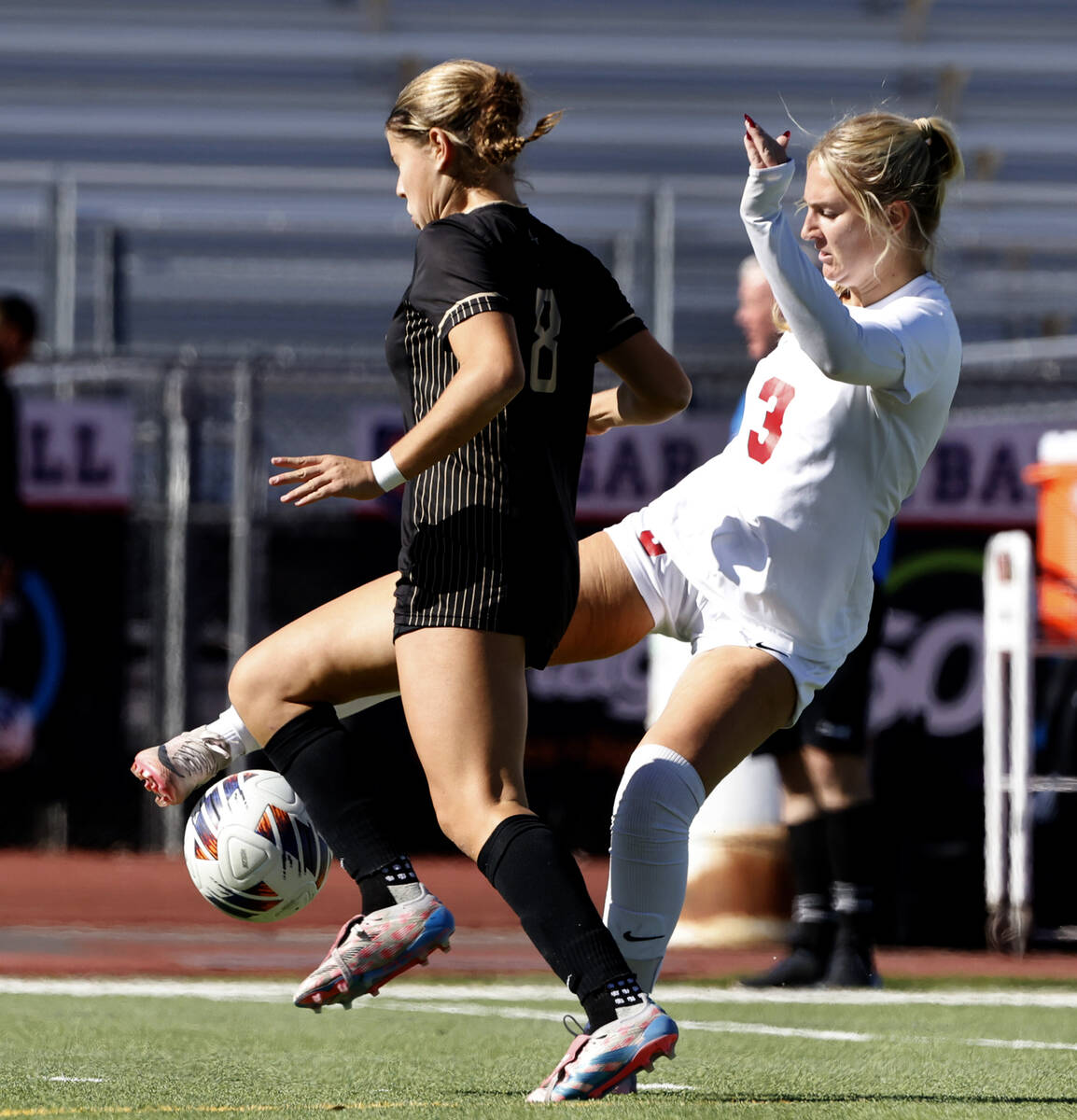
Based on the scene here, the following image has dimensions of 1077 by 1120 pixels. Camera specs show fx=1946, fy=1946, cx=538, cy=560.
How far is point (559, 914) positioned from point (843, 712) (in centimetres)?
291

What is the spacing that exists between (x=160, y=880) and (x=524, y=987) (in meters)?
3.81

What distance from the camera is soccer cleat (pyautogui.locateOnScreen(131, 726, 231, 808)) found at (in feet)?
11.5

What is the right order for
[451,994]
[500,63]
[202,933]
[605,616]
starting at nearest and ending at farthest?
[605,616] → [451,994] → [202,933] → [500,63]

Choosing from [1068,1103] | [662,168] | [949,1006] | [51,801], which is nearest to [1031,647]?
[949,1006]

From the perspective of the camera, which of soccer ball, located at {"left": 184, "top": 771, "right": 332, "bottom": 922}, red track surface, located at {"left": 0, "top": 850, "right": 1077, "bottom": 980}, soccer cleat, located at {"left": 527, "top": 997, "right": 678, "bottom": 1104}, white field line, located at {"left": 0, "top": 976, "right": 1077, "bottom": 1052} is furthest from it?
red track surface, located at {"left": 0, "top": 850, "right": 1077, "bottom": 980}

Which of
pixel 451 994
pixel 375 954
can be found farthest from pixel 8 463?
pixel 375 954

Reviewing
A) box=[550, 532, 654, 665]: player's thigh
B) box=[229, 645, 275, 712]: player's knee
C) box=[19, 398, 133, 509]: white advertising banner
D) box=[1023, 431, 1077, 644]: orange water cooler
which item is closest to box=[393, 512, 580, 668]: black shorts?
box=[550, 532, 654, 665]: player's thigh

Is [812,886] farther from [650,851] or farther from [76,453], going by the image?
[76,453]

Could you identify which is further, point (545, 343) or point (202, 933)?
point (202, 933)

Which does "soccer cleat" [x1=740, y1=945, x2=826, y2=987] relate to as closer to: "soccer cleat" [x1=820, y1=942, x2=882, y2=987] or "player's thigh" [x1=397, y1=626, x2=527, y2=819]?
"soccer cleat" [x1=820, y1=942, x2=882, y2=987]

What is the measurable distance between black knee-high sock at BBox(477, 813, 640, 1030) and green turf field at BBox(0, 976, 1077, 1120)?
6.9 inches

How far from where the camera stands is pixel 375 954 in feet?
10.6

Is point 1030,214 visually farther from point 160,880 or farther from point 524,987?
point 524,987

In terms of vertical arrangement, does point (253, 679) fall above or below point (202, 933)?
above
